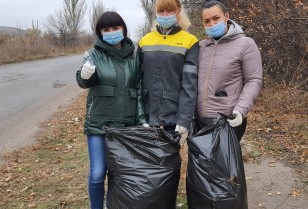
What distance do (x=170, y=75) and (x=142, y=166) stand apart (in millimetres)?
693

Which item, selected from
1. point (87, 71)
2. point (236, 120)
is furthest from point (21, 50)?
point (236, 120)

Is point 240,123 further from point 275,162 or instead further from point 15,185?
point 15,185

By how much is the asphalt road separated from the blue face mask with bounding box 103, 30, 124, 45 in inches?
145

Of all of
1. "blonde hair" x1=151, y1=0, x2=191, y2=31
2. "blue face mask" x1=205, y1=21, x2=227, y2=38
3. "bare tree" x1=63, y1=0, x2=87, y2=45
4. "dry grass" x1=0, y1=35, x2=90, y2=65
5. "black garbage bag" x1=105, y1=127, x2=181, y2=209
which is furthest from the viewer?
"bare tree" x1=63, y1=0, x2=87, y2=45

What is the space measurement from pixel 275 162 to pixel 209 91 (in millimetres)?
2652

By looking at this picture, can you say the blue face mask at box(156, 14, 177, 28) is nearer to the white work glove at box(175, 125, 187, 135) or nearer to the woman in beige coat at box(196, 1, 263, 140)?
the woman in beige coat at box(196, 1, 263, 140)

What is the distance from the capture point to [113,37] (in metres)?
2.86

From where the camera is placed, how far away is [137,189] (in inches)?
101

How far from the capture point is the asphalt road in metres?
7.05

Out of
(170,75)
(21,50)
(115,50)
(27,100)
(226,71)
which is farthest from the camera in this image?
(21,50)

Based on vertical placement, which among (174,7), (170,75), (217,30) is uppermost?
(174,7)

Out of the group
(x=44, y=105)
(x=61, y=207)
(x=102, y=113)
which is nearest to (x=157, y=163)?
(x=102, y=113)

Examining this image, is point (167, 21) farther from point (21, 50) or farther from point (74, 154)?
point (21, 50)

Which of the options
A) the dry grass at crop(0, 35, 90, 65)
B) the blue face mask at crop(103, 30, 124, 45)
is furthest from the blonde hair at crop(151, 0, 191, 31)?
the dry grass at crop(0, 35, 90, 65)
